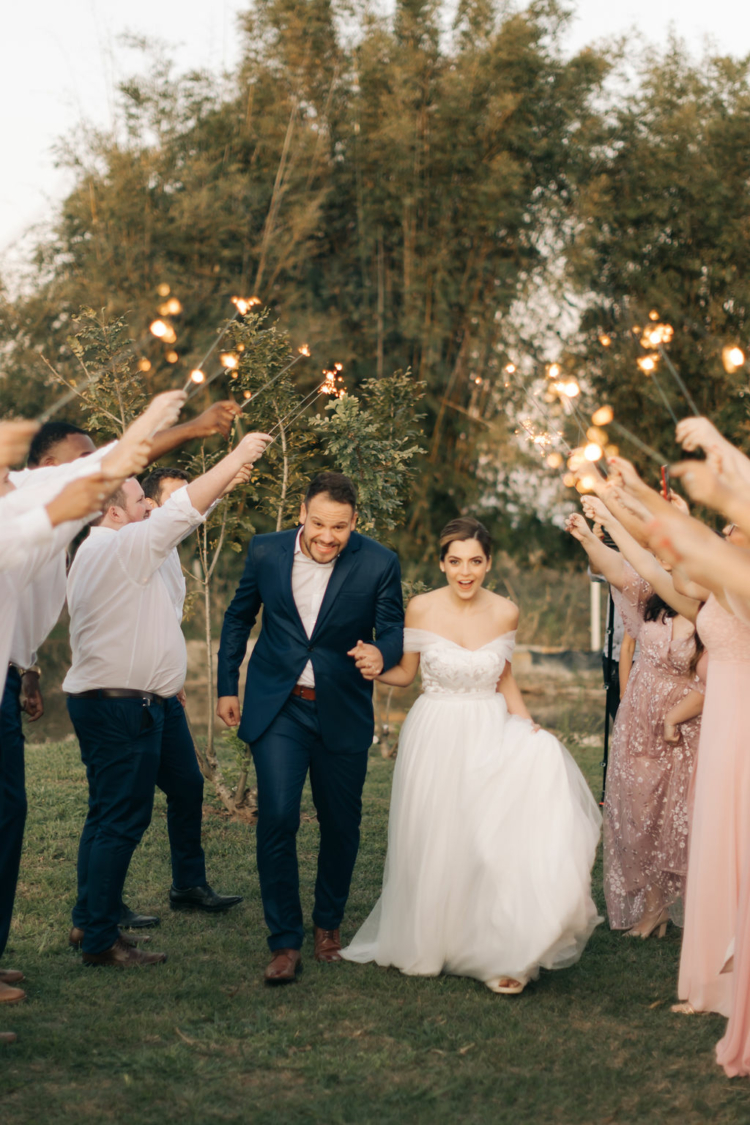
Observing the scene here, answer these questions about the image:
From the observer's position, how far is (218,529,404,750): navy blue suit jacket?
165 inches

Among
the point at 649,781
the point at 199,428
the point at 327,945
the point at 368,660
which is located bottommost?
the point at 327,945

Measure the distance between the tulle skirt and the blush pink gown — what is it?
1.30 feet

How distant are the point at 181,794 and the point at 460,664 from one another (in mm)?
1430

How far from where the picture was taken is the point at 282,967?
4000mm

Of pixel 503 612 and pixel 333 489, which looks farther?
pixel 503 612

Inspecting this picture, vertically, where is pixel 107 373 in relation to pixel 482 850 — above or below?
above

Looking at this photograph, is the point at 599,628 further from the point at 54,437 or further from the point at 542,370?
the point at 54,437

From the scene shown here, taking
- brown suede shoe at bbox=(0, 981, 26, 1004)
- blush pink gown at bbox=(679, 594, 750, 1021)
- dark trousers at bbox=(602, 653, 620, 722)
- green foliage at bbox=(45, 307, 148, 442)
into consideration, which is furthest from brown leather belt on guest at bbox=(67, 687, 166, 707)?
dark trousers at bbox=(602, 653, 620, 722)

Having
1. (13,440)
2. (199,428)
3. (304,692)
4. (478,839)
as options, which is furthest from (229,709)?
(13,440)

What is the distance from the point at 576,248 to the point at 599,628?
16.5 ft

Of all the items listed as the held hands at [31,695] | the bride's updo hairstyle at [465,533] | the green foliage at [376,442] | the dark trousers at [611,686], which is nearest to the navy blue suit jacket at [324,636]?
the bride's updo hairstyle at [465,533]

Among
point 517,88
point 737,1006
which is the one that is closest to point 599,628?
point 517,88

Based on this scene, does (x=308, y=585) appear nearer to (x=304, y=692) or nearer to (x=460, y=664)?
(x=304, y=692)

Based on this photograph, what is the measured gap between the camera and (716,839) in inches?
144
